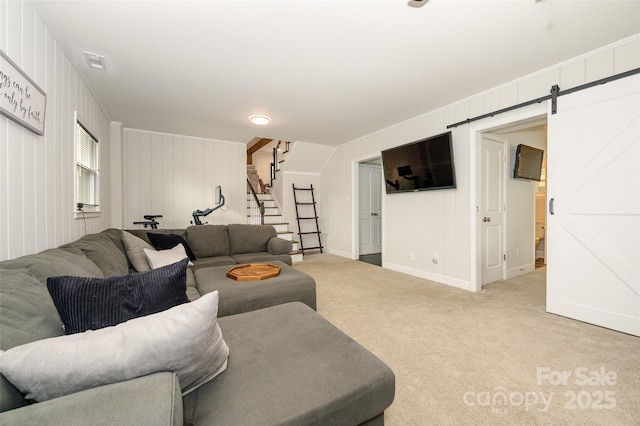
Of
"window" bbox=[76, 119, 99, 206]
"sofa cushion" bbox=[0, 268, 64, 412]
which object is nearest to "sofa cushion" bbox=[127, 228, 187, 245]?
"window" bbox=[76, 119, 99, 206]

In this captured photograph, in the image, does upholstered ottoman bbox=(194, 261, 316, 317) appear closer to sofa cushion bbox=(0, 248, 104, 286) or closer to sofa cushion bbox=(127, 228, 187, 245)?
sofa cushion bbox=(0, 248, 104, 286)

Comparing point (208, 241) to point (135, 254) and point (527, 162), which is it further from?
point (527, 162)

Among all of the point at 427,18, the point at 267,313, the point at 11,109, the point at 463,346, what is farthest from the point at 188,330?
the point at 427,18

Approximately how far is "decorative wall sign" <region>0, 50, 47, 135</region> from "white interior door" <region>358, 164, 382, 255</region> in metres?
4.98

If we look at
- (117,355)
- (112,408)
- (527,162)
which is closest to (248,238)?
(117,355)

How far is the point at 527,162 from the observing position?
399 cm

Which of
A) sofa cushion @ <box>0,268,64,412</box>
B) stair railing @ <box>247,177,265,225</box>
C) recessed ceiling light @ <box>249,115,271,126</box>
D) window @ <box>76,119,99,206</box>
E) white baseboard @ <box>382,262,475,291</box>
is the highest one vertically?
recessed ceiling light @ <box>249,115,271,126</box>

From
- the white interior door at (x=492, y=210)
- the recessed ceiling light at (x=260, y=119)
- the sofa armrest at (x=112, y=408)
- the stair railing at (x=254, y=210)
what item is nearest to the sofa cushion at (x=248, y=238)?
the recessed ceiling light at (x=260, y=119)

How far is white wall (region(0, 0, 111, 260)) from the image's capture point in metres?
1.49

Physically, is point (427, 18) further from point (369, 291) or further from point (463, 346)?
point (369, 291)

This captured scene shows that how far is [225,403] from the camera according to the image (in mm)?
838

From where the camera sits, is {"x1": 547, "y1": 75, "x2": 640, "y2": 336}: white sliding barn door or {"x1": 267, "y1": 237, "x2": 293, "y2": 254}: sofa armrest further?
{"x1": 267, "y1": 237, "x2": 293, "y2": 254}: sofa armrest

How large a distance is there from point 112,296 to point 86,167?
277cm

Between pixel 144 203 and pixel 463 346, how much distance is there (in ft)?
17.5
